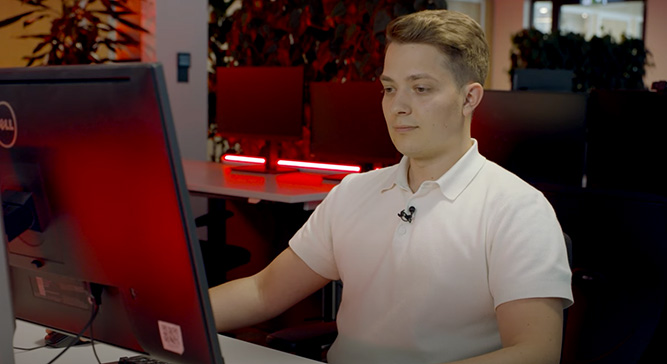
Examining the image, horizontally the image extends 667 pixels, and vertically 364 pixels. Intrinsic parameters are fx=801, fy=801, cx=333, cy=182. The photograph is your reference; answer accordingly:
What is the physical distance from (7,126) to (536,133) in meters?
2.23

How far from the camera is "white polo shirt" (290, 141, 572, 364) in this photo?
1.42 metres

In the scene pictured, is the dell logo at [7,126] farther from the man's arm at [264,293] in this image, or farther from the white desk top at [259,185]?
the white desk top at [259,185]

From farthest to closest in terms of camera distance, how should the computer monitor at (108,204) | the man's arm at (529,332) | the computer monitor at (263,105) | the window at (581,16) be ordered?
the window at (581,16) → the computer monitor at (263,105) → the man's arm at (529,332) → the computer monitor at (108,204)

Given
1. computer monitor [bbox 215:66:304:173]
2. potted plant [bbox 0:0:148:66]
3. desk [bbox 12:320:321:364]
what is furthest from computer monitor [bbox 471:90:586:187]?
potted plant [bbox 0:0:148:66]

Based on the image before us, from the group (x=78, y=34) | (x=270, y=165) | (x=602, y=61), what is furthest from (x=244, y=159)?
(x=602, y=61)

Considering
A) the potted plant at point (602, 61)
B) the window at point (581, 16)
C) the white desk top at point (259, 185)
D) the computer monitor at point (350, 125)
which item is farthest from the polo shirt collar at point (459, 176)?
the window at point (581, 16)

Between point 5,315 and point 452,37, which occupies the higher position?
point 452,37

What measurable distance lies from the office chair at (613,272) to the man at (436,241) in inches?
18.0

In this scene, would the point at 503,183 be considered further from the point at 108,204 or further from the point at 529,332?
the point at 108,204

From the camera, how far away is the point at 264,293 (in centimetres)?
168

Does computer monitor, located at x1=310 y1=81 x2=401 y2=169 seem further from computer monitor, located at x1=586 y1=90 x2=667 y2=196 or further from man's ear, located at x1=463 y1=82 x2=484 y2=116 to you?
man's ear, located at x1=463 y1=82 x2=484 y2=116

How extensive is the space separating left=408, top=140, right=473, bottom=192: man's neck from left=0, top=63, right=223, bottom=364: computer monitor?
2.39ft

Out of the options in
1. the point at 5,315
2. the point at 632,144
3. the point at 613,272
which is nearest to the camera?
the point at 5,315

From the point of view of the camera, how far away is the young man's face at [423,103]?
1.53 meters
